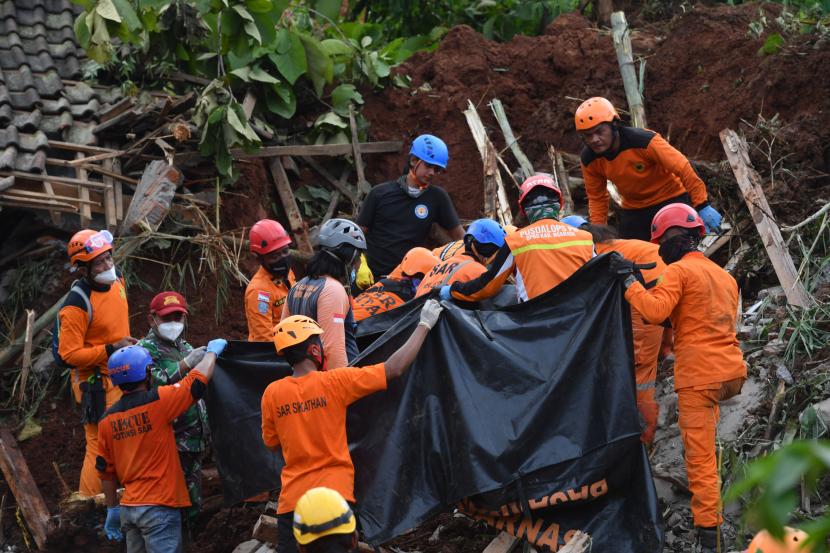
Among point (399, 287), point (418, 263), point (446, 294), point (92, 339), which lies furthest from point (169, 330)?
point (446, 294)

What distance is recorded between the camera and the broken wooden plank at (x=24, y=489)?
8.02 metres

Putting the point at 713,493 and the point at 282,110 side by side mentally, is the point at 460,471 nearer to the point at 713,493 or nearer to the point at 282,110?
the point at 713,493

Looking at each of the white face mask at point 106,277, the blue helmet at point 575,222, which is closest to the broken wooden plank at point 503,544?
the blue helmet at point 575,222

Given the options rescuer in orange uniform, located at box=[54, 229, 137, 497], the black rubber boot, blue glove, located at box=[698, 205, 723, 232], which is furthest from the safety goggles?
the black rubber boot

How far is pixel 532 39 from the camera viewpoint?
12.4 meters

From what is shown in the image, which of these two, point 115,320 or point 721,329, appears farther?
point 115,320

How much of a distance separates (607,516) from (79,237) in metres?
4.27

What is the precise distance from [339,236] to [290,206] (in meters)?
5.05

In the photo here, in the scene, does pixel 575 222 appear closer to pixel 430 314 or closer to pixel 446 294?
pixel 446 294

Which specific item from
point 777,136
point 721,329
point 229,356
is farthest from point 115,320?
point 777,136

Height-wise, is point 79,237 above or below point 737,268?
above

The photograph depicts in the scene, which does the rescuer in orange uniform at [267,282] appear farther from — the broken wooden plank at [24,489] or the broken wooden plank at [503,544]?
the broken wooden plank at [24,489]

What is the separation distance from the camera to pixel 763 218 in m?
8.06

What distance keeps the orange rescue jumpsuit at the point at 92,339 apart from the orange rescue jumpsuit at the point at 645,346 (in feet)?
12.2
